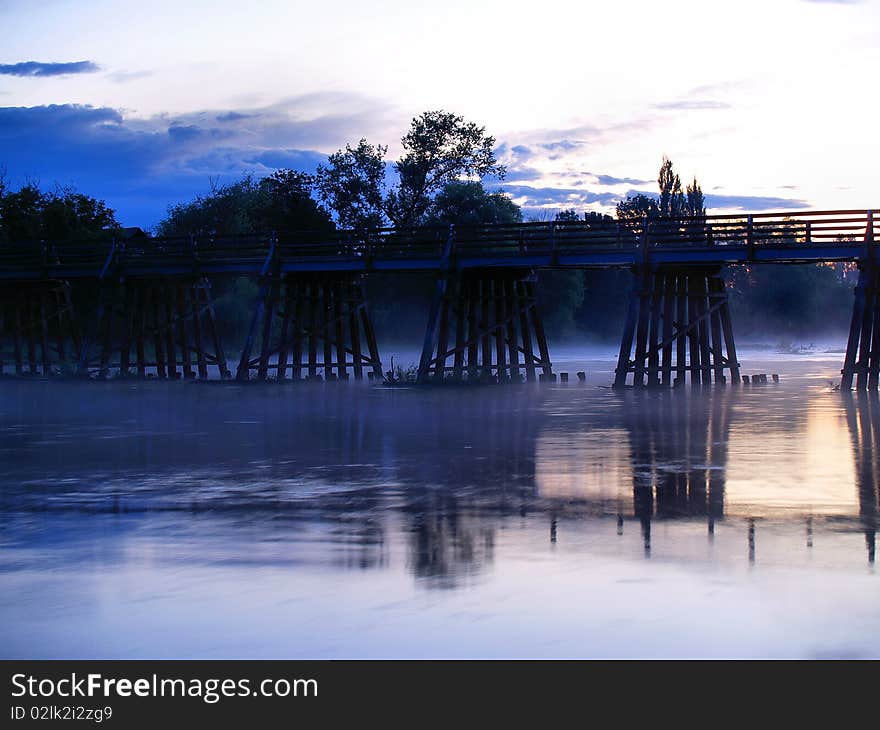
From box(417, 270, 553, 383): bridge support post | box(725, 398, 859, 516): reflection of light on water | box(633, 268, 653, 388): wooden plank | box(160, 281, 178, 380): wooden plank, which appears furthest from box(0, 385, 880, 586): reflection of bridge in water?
box(160, 281, 178, 380): wooden plank

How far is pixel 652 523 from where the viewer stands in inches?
539

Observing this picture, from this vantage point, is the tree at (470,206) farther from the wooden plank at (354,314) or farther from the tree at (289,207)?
the wooden plank at (354,314)

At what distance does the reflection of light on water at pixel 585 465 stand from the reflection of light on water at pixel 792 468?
1520 mm

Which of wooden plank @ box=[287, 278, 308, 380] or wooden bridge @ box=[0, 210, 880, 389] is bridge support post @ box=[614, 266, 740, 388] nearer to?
wooden bridge @ box=[0, 210, 880, 389]

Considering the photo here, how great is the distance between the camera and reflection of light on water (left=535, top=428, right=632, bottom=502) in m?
16.2

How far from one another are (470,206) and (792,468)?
62010 mm

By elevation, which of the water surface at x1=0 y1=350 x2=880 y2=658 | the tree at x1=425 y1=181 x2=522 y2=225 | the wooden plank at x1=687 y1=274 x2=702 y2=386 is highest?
the tree at x1=425 y1=181 x2=522 y2=225

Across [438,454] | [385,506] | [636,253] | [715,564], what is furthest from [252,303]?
[715,564]

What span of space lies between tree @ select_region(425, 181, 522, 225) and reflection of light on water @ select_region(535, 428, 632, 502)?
174 ft

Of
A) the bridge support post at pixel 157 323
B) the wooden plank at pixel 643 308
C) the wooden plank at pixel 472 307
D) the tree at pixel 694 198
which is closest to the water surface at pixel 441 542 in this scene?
the wooden plank at pixel 643 308

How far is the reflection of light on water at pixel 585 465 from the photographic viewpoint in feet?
53.3

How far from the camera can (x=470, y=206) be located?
3132 inches
